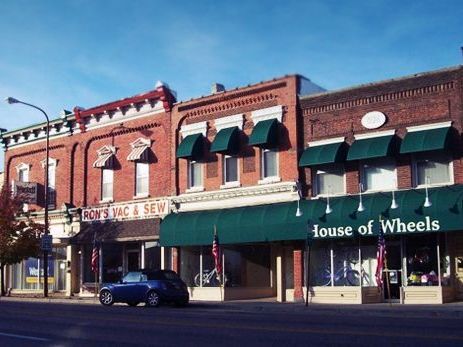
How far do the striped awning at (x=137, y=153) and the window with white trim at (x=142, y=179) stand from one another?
2.73ft

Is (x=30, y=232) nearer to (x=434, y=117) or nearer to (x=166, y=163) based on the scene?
(x=166, y=163)

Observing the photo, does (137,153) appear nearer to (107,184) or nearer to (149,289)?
(107,184)

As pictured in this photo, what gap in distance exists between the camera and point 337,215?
82.9ft

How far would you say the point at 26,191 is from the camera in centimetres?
3800

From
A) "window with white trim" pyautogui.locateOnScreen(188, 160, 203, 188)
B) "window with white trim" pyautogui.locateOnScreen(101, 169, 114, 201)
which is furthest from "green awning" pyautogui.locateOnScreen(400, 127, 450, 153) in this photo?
"window with white trim" pyautogui.locateOnScreen(101, 169, 114, 201)

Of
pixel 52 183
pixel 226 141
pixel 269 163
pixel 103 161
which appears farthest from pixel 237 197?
pixel 52 183

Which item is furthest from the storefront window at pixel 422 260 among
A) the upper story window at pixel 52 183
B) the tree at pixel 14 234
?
the upper story window at pixel 52 183

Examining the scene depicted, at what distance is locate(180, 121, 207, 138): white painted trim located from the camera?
1215 inches

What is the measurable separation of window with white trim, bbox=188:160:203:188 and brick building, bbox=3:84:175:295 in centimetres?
127

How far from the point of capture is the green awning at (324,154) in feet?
84.6

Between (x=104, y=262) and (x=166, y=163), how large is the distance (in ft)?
22.3

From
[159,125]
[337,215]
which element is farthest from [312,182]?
[159,125]

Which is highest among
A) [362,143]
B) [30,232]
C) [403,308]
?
[362,143]

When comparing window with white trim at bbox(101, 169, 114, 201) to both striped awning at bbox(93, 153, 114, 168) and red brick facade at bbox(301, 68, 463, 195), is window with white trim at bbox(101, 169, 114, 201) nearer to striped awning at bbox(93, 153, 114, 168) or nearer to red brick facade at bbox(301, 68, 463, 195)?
striped awning at bbox(93, 153, 114, 168)
